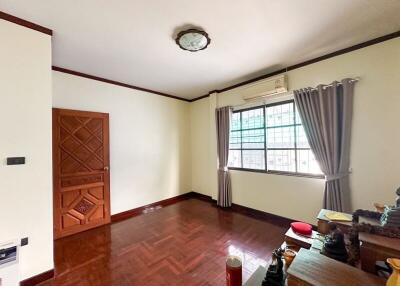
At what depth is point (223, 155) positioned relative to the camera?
3984 millimetres

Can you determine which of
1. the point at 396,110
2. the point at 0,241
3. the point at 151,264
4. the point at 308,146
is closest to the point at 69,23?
the point at 0,241

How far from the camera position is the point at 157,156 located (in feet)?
13.8

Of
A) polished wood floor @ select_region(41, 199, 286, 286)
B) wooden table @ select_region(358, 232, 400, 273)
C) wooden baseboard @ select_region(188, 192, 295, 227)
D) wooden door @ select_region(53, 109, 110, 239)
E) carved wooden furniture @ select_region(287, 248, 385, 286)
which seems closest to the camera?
carved wooden furniture @ select_region(287, 248, 385, 286)

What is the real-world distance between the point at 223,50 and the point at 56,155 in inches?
115

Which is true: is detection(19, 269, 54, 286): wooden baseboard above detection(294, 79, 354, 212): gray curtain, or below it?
below

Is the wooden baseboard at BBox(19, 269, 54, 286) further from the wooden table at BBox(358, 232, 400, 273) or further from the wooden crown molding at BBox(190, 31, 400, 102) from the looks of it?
the wooden crown molding at BBox(190, 31, 400, 102)

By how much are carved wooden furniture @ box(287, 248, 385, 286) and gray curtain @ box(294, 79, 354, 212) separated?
185 cm

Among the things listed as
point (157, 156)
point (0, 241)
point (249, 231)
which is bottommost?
point (249, 231)

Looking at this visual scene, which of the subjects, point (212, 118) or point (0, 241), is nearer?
point (0, 241)

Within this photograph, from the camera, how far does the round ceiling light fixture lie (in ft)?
6.70

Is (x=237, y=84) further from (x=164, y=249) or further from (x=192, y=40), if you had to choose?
(x=164, y=249)

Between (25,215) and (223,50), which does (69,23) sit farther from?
(25,215)

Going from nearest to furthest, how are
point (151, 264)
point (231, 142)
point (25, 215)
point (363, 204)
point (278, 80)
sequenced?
point (25, 215) → point (151, 264) → point (363, 204) → point (278, 80) → point (231, 142)

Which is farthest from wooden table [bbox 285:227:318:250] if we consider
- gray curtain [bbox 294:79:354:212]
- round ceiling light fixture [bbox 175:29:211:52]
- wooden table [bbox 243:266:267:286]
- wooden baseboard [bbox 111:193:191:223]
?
wooden baseboard [bbox 111:193:191:223]
